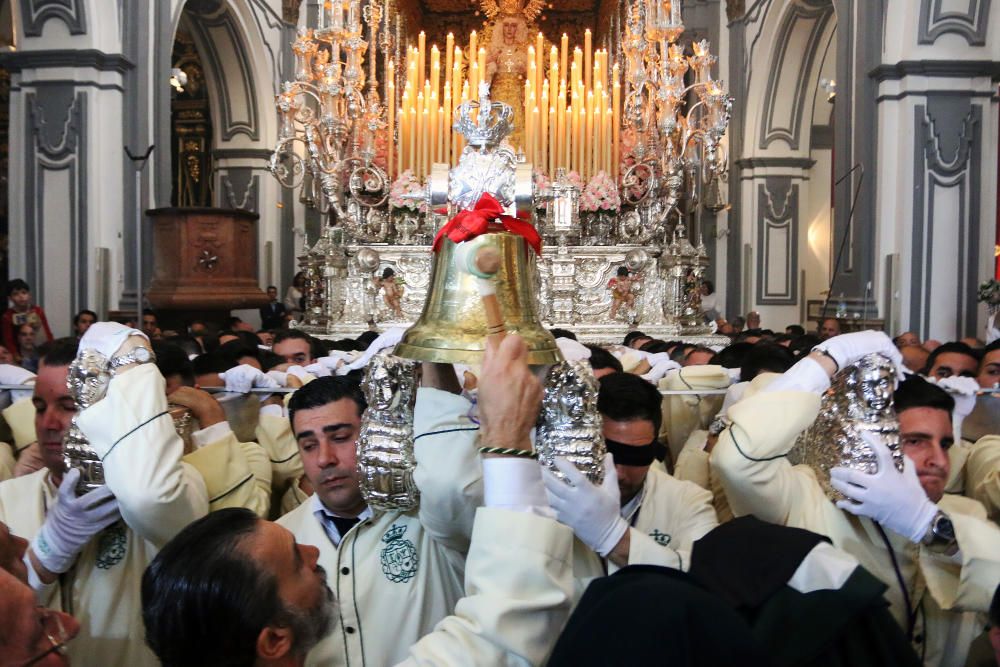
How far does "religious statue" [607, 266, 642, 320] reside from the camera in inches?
383

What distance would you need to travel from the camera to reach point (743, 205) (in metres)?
16.3

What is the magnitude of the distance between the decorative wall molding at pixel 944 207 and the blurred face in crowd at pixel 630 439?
334 inches

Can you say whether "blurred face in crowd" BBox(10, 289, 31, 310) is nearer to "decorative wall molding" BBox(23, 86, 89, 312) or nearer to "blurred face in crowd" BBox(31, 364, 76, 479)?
"decorative wall molding" BBox(23, 86, 89, 312)

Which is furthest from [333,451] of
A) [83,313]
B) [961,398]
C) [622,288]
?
[83,313]

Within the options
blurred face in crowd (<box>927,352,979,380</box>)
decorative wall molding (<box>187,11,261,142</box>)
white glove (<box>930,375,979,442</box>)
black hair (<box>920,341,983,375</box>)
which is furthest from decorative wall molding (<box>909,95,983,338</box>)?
decorative wall molding (<box>187,11,261,142</box>)

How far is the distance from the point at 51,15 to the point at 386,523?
382 inches

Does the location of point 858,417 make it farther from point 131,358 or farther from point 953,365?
point 953,365

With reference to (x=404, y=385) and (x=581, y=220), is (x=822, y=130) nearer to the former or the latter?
(x=581, y=220)

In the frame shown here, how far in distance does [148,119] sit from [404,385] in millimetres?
10025

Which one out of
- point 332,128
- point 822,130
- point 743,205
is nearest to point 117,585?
point 332,128

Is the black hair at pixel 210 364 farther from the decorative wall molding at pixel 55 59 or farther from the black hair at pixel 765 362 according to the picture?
the decorative wall molding at pixel 55 59

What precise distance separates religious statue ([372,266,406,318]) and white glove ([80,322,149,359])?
23.3ft

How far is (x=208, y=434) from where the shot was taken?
2.81 metres

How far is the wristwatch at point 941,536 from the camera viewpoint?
2244mm
